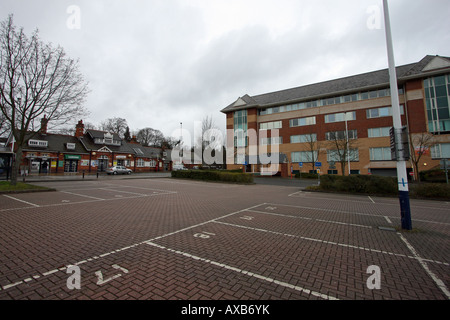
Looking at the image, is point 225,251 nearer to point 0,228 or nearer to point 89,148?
point 0,228

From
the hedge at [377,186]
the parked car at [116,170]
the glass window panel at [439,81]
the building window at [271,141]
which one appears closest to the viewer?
the hedge at [377,186]

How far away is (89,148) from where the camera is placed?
38.8 m

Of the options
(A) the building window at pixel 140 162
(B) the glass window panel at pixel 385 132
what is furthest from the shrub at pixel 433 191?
(A) the building window at pixel 140 162

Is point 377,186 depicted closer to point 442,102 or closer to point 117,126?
point 442,102

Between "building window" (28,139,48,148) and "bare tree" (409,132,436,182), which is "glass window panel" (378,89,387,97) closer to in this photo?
"bare tree" (409,132,436,182)

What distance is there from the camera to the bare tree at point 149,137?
229ft

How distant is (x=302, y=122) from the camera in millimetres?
39031

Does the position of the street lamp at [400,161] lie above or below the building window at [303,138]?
below

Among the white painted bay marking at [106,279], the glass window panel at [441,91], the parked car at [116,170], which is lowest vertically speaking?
the white painted bay marking at [106,279]

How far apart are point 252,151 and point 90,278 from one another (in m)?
40.7

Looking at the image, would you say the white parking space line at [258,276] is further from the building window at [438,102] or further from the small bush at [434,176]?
the building window at [438,102]

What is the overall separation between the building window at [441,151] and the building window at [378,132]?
5663mm
